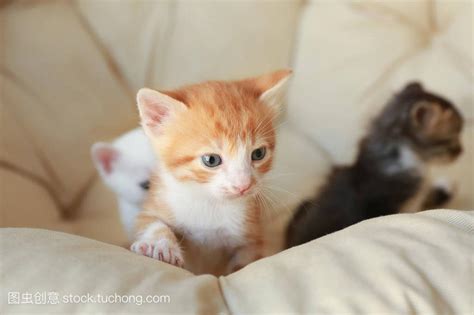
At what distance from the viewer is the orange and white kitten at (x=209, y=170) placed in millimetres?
1016

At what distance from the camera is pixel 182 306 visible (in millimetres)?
781

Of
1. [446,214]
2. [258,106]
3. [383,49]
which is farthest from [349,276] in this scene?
[383,49]

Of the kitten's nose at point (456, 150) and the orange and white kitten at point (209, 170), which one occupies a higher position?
the orange and white kitten at point (209, 170)

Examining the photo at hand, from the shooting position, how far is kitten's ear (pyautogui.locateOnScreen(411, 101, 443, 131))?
4.87 feet

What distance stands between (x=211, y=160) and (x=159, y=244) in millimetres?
192

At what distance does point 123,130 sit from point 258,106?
77cm

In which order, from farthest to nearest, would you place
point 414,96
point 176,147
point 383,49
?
point 383,49 < point 414,96 < point 176,147

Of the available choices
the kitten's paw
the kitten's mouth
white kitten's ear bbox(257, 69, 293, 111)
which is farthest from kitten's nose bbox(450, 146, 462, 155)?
the kitten's mouth

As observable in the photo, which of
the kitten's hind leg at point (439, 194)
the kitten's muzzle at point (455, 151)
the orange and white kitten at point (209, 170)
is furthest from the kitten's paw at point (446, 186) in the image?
the orange and white kitten at point (209, 170)

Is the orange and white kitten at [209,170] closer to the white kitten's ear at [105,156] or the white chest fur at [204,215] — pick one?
the white chest fur at [204,215]

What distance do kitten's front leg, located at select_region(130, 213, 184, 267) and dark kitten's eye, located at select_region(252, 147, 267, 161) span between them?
0.23 meters

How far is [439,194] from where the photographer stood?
1.60 meters

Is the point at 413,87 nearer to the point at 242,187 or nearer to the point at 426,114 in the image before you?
the point at 426,114

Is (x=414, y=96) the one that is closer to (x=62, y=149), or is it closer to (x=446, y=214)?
(x=446, y=214)
